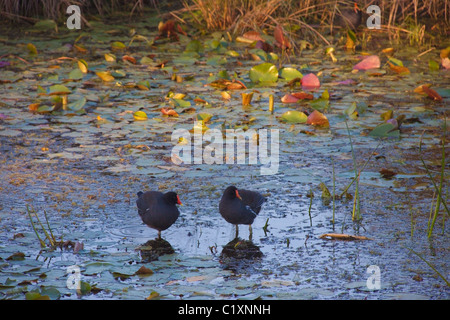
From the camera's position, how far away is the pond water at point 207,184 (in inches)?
144

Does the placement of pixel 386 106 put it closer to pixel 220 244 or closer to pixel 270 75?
pixel 270 75

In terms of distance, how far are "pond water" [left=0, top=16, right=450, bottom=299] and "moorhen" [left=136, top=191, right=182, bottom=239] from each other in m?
0.16

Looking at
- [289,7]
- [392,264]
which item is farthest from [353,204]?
[289,7]

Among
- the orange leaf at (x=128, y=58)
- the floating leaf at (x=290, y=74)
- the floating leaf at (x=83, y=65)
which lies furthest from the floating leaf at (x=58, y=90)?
the floating leaf at (x=290, y=74)

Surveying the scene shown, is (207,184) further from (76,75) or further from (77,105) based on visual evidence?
(76,75)

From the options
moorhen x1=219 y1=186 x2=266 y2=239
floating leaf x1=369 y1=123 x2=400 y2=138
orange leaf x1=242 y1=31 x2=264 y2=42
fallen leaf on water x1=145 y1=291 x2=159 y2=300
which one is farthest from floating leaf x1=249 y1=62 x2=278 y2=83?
fallen leaf on water x1=145 y1=291 x2=159 y2=300

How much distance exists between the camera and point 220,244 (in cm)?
418

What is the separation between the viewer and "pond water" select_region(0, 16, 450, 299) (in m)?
3.66

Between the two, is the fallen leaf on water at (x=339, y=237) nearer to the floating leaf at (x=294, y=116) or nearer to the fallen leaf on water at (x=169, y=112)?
the floating leaf at (x=294, y=116)

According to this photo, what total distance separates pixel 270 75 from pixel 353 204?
333cm

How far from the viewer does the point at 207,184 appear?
511 cm

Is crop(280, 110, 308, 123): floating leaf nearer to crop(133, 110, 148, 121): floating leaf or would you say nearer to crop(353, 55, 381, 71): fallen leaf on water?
crop(133, 110, 148, 121): floating leaf

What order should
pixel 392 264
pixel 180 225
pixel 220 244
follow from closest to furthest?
pixel 392 264 → pixel 220 244 → pixel 180 225

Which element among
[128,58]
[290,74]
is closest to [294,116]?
[290,74]
